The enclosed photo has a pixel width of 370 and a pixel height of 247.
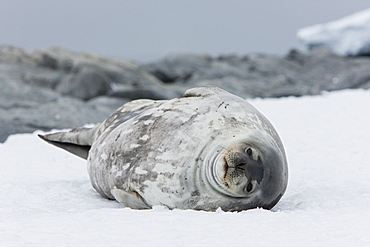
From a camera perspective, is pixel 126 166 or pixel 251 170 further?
pixel 126 166

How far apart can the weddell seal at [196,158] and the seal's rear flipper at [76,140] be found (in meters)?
0.54

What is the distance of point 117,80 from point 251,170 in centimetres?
1043

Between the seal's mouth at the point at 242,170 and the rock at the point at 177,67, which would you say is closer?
the seal's mouth at the point at 242,170

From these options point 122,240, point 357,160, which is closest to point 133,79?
point 357,160

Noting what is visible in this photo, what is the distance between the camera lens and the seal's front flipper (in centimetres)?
243

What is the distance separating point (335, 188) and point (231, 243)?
1.34 meters

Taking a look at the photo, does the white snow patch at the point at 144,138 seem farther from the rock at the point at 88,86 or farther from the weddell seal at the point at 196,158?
the rock at the point at 88,86

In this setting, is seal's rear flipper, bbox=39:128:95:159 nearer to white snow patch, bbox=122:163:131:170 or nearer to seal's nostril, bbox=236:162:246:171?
white snow patch, bbox=122:163:131:170

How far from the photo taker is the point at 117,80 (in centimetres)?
1238

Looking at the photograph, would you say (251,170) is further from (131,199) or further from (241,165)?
(131,199)

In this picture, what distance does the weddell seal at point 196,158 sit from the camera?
2215 millimetres

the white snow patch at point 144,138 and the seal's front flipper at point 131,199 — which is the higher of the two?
the white snow patch at point 144,138

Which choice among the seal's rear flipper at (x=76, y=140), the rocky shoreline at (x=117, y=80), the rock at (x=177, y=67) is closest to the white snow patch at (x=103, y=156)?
the seal's rear flipper at (x=76, y=140)

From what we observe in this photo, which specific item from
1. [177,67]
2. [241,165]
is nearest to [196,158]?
[241,165]
